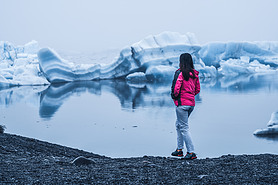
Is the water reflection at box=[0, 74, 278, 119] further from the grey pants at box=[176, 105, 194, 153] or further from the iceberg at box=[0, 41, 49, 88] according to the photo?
the grey pants at box=[176, 105, 194, 153]

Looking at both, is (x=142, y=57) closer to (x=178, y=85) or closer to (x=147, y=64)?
(x=147, y=64)

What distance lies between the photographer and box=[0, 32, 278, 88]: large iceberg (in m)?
18.8

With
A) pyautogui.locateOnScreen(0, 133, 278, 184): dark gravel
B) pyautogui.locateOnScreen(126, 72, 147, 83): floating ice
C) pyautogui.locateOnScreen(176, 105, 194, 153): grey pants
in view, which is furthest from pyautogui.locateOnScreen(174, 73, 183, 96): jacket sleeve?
pyautogui.locateOnScreen(126, 72, 147, 83): floating ice

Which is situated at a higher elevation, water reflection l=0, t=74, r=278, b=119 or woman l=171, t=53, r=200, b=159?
water reflection l=0, t=74, r=278, b=119

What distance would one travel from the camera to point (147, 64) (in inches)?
754

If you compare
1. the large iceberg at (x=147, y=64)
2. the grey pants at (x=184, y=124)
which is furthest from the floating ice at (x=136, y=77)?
the grey pants at (x=184, y=124)

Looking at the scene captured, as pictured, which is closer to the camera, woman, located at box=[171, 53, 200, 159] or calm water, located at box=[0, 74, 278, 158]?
woman, located at box=[171, 53, 200, 159]

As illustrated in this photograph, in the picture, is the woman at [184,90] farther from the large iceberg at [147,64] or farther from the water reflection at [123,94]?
the large iceberg at [147,64]

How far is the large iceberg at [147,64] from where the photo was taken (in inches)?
742

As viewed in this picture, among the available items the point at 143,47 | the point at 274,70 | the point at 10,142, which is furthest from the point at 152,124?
the point at 274,70

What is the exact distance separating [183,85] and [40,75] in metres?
19.2

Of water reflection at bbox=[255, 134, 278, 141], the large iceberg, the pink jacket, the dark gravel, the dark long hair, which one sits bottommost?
the dark gravel

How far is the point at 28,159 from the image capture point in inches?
117

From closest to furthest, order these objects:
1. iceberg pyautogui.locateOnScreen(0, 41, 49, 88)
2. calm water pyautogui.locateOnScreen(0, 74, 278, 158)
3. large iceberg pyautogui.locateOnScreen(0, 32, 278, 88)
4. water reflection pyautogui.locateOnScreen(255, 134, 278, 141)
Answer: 1. calm water pyautogui.locateOnScreen(0, 74, 278, 158)
2. water reflection pyautogui.locateOnScreen(255, 134, 278, 141)
3. large iceberg pyautogui.locateOnScreen(0, 32, 278, 88)
4. iceberg pyautogui.locateOnScreen(0, 41, 49, 88)
